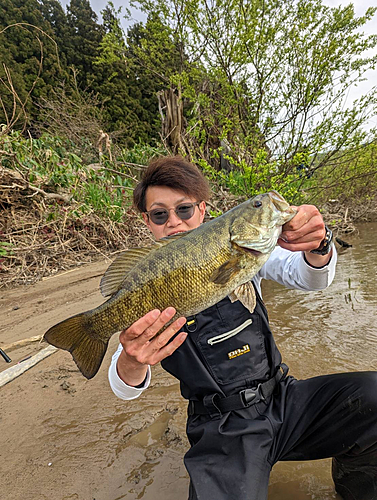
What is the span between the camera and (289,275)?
1978 millimetres

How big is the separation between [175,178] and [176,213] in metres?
0.26

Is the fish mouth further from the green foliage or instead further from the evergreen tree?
the evergreen tree

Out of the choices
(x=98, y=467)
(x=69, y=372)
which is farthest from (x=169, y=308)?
(x=69, y=372)

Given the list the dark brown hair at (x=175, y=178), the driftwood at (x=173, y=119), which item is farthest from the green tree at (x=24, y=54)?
the dark brown hair at (x=175, y=178)

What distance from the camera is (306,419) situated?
1629mm

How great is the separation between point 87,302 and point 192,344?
3143 millimetres

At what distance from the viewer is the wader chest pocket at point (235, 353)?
1688 millimetres

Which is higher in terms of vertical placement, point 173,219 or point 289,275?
point 173,219

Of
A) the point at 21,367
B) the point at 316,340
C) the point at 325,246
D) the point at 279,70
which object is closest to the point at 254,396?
the point at 325,246

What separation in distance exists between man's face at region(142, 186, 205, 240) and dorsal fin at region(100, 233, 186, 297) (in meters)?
0.44

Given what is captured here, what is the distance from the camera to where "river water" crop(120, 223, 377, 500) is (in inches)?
67.5

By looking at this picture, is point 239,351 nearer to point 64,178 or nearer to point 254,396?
point 254,396

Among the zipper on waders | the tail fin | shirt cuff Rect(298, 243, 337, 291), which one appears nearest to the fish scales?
the tail fin

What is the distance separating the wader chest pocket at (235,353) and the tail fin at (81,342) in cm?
57
